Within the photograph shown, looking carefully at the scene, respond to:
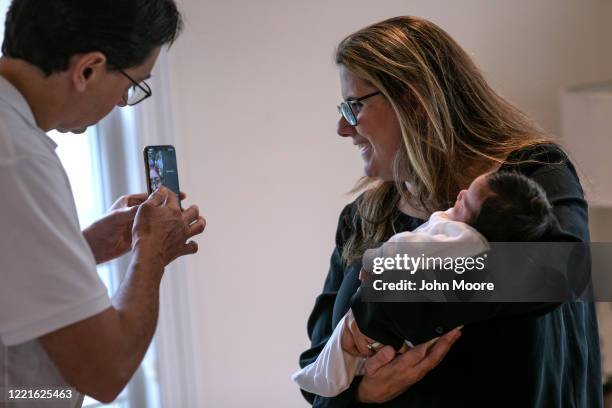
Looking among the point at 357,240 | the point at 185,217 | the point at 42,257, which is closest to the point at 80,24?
the point at 42,257

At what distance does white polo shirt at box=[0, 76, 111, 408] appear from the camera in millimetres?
1027

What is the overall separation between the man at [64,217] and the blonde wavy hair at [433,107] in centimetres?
46

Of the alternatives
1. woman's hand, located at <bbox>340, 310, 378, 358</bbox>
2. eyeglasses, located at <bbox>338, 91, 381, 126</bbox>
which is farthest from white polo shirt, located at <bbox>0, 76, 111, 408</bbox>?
eyeglasses, located at <bbox>338, 91, 381, 126</bbox>

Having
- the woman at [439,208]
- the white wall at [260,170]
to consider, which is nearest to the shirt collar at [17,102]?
the woman at [439,208]

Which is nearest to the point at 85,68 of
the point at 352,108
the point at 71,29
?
the point at 71,29

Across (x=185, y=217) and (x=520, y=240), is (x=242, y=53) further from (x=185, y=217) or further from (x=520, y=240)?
(x=520, y=240)

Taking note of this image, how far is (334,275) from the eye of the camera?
68.2 inches

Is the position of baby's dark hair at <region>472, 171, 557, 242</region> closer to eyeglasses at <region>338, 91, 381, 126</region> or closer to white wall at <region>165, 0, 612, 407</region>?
eyeglasses at <region>338, 91, 381, 126</region>

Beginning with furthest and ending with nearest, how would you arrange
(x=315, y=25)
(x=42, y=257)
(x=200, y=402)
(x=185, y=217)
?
(x=315, y=25)
(x=200, y=402)
(x=185, y=217)
(x=42, y=257)

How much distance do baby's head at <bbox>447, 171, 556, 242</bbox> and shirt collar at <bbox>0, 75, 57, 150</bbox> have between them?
681 millimetres

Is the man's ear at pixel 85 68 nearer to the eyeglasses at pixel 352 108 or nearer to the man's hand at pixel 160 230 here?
the man's hand at pixel 160 230

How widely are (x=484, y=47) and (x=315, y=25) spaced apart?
0.88m

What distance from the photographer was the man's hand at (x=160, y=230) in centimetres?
127

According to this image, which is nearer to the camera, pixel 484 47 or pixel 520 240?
pixel 520 240
